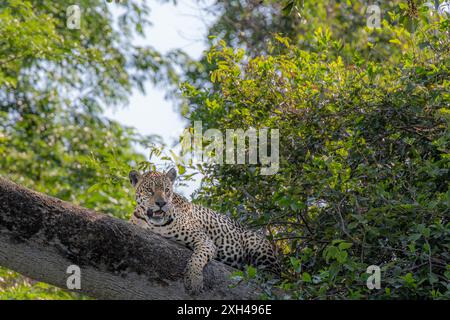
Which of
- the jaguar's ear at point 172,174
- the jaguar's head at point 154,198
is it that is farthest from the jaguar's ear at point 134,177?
the jaguar's ear at point 172,174

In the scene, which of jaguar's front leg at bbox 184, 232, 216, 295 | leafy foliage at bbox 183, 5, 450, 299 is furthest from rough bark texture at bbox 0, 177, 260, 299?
leafy foliage at bbox 183, 5, 450, 299

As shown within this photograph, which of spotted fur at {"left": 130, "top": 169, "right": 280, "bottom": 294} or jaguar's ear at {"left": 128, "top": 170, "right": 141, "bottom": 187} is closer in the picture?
spotted fur at {"left": 130, "top": 169, "right": 280, "bottom": 294}

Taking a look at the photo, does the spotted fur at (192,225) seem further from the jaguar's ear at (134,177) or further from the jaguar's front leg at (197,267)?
the jaguar's front leg at (197,267)

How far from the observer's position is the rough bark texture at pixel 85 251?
6090 mm

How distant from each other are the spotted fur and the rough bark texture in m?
1.01

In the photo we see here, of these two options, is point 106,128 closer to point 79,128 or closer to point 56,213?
point 79,128

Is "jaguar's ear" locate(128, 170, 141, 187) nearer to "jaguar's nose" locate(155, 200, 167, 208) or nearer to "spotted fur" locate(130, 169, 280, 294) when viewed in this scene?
"spotted fur" locate(130, 169, 280, 294)

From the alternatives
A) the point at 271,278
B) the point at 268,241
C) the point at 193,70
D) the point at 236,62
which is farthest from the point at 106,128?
the point at 271,278

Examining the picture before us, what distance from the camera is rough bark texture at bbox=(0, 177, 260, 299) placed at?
20.0 feet

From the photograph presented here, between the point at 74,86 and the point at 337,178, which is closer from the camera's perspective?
the point at 337,178

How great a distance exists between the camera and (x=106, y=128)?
1730cm

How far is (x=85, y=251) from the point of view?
617cm

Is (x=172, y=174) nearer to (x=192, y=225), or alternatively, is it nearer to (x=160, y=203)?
(x=160, y=203)
